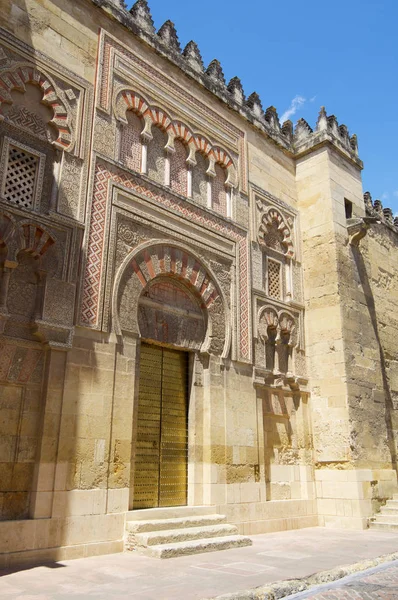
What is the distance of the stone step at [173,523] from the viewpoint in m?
5.45

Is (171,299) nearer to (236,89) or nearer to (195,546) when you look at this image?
(195,546)

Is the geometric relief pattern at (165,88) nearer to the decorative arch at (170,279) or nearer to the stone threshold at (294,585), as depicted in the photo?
the decorative arch at (170,279)

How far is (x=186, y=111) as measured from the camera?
7867mm

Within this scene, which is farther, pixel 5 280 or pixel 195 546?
pixel 195 546

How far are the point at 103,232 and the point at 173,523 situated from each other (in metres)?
3.32

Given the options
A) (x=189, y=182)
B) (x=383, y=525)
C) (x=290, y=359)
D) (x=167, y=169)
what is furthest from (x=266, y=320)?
(x=383, y=525)

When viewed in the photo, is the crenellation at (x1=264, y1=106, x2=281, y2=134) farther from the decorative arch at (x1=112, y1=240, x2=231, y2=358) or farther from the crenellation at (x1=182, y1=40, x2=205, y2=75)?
the decorative arch at (x1=112, y1=240, x2=231, y2=358)

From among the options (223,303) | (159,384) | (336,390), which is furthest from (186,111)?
(336,390)

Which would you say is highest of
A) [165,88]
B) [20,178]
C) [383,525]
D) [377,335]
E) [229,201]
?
[165,88]

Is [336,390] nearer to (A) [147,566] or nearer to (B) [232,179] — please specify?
(B) [232,179]

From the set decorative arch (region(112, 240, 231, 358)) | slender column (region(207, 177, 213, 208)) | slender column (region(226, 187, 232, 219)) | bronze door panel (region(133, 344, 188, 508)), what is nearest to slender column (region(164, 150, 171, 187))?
slender column (region(207, 177, 213, 208))

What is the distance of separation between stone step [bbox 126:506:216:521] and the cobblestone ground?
7.35 feet

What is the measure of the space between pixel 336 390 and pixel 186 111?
479cm

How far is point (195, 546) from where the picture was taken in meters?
5.40
